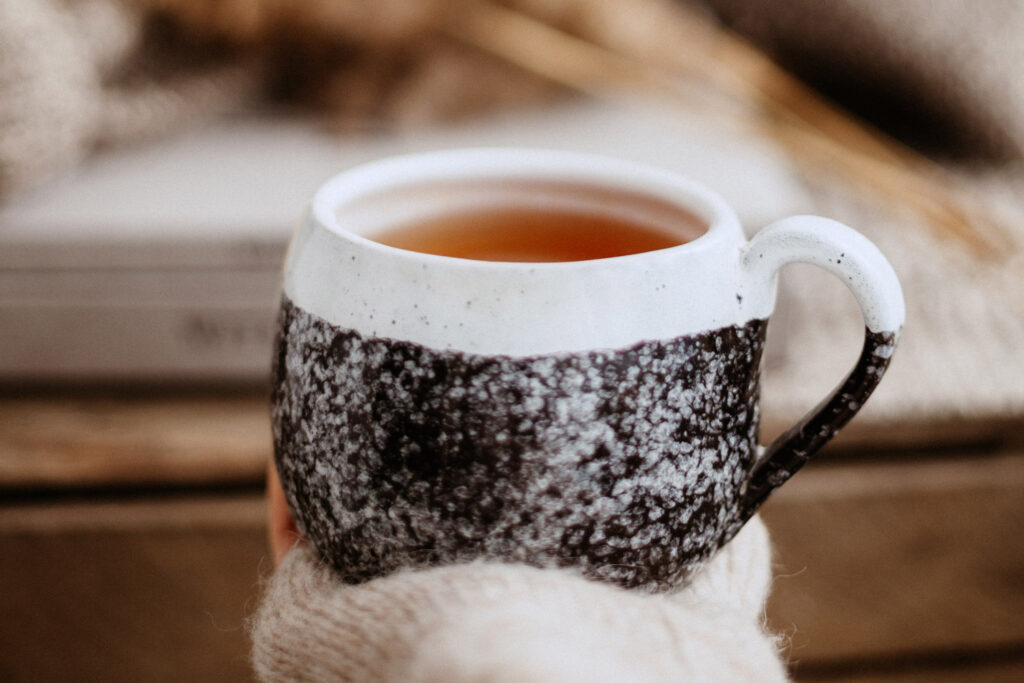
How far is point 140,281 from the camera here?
62cm

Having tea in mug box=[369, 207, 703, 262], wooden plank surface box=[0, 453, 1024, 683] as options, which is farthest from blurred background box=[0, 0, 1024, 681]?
tea in mug box=[369, 207, 703, 262]

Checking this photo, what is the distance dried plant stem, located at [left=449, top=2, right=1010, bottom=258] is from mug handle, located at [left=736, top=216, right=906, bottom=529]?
20.5 inches

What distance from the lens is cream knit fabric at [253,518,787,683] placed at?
26 centimetres

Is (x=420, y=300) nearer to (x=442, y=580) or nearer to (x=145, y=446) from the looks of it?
(x=442, y=580)

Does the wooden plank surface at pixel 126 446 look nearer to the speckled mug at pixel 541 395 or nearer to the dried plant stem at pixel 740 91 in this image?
the speckled mug at pixel 541 395

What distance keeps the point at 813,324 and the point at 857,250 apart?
42cm

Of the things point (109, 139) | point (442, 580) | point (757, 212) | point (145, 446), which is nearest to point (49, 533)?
point (145, 446)

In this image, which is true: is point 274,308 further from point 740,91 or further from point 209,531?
point 740,91

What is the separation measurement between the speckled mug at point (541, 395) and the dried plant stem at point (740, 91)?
54 cm

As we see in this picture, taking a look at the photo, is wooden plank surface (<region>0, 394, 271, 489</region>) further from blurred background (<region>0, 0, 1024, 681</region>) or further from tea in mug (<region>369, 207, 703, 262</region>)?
tea in mug (<region>369, 207, 703, 262</region>)

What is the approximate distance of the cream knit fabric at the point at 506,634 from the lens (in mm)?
261

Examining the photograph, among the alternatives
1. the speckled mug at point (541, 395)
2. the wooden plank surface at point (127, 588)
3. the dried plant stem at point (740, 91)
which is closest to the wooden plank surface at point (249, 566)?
the wooden plank surface at point (127, 588)

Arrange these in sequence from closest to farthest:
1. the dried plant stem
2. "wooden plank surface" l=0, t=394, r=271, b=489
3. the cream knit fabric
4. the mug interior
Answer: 1. the cream knit fabric
2. the mug interior
3. "wooden plank surface" l=0, t=394, r=271, b=489
4. the dried plant stem

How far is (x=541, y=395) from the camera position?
0.28 m
